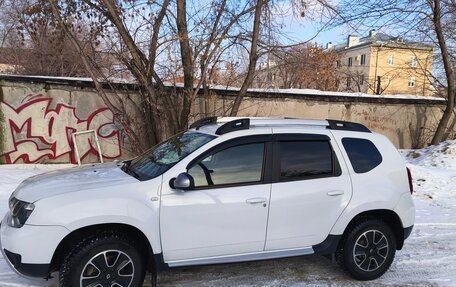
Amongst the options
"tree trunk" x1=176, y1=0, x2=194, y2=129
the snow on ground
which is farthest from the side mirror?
"tree trunk" x1=176, y1=0, x2=194, y2=129

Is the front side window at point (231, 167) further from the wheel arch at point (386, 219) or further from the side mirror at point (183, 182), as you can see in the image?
the wheel arch at point (386, 219)

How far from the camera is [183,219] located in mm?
3816

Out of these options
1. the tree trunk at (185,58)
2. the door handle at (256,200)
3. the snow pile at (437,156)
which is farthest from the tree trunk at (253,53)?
the door handle at (256,200)

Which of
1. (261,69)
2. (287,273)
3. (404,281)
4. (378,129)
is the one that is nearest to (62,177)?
(287,273)

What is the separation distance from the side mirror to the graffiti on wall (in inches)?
305

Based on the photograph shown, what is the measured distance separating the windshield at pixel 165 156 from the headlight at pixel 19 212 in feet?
3.22

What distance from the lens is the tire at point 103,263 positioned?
11.7ft

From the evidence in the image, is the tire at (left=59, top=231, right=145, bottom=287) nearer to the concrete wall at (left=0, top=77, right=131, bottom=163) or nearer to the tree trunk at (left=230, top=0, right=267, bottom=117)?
the tree trunk at (left=230, top=0, right=267, bottom=117)

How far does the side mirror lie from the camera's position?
3695 mm

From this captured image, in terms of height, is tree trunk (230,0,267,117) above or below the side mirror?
above

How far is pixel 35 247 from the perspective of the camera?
11.4 feet

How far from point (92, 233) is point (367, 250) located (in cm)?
283

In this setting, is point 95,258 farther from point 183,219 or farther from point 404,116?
point 404,116

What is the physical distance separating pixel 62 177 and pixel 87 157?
7.22m
